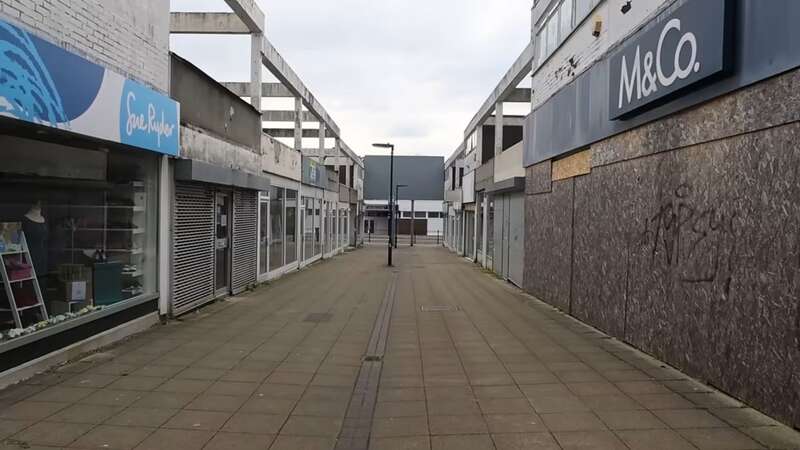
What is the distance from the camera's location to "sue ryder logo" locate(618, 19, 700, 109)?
5883 mm

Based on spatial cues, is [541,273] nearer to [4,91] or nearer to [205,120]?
[205,120]

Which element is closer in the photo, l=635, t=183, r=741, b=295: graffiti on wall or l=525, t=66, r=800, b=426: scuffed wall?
l=525, t=66, r=800, b=426: scuffed wall

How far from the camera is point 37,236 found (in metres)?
6.75

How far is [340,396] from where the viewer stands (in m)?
5.64

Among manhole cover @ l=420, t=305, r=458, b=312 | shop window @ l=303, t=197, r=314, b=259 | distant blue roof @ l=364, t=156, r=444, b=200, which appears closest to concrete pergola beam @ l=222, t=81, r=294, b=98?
shop window @ l=303, t=197, r=314, b=259

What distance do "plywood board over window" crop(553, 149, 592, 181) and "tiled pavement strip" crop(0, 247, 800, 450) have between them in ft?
8.61

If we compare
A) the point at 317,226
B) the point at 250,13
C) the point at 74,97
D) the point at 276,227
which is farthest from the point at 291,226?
the point at 74,97

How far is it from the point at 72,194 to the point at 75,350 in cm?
193

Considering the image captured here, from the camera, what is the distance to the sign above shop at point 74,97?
524 centimetres

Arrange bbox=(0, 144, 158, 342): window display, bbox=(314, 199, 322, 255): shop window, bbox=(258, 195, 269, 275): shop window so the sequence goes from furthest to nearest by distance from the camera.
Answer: bbox=(314, 199, 322, 255): shop window
bbox=(258, 195, 269, 275): shop window
bbox=(0, 144, 158, 342): window display

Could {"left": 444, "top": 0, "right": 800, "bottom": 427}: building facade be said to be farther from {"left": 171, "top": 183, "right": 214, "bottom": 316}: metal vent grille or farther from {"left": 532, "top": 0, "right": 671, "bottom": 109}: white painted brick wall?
{"left": 171, "top": 183, "right": 214, "bottom": 316}: metal vent grille

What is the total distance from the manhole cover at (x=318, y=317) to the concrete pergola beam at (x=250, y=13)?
6895 millimetres

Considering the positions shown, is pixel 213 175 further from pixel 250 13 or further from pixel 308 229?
pixel 308 229

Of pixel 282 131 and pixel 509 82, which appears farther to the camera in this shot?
pixel 282 131
